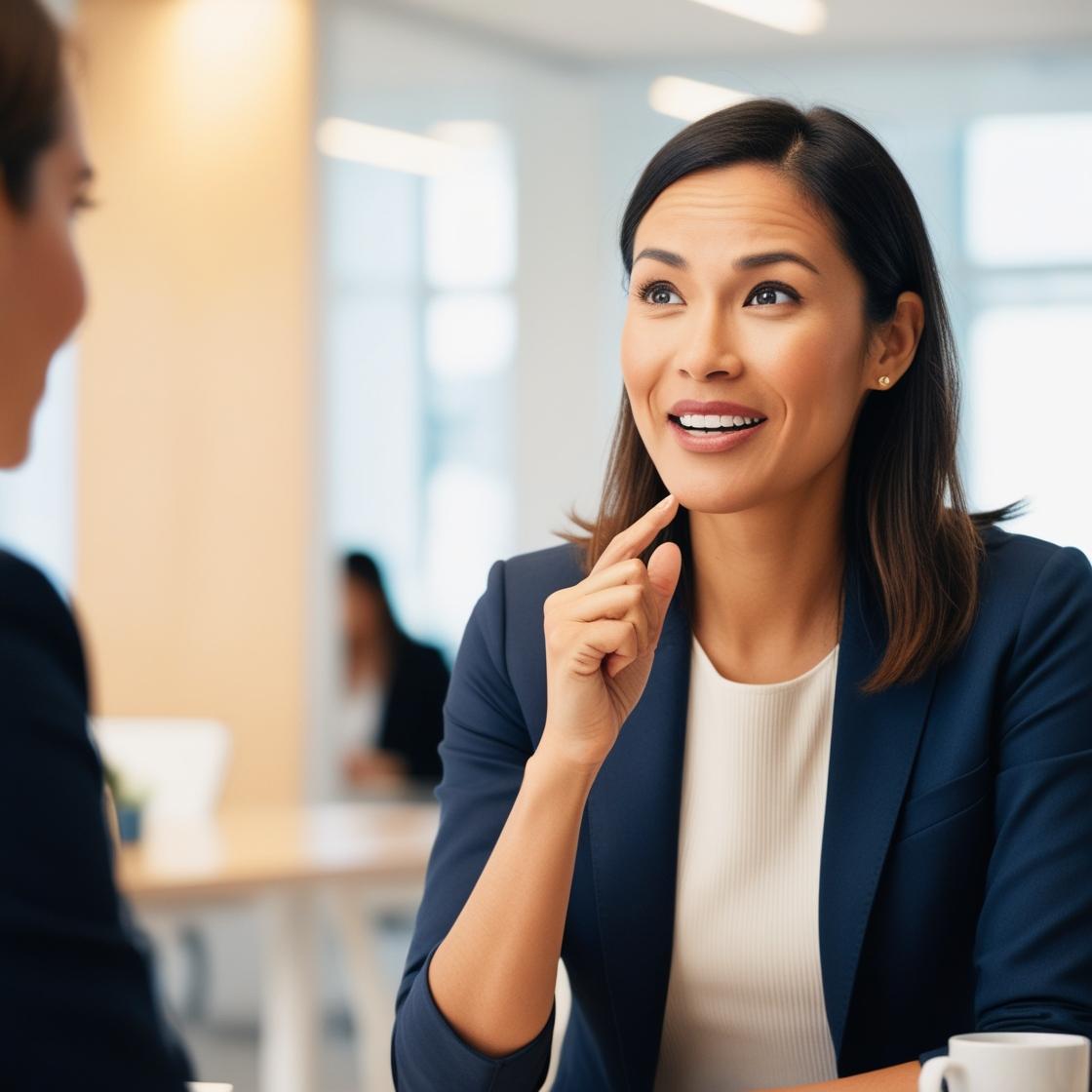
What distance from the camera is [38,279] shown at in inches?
37.1

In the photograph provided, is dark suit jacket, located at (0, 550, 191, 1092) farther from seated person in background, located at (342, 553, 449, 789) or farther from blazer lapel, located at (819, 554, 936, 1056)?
seated person in background, located at (342, 553, 449, 789)

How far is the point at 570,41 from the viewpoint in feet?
22.4

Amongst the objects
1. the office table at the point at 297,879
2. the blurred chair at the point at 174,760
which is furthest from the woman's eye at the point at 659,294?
the blurred chair at the point at 174,760

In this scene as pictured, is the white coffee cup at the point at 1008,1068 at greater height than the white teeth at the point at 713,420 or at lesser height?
lesser

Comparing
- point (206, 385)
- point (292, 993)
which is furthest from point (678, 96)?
point (292, 993)

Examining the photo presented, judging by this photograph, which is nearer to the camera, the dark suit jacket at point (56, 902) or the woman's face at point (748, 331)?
the dark suit jacket at point (56, 902)

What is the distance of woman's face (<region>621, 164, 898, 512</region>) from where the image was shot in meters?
1.62

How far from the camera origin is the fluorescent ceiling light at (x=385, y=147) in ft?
20.7

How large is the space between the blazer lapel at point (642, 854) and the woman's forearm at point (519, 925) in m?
0.11

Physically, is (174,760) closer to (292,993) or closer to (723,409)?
(292,993)

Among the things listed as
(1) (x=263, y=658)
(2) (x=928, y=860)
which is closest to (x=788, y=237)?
(2) (x=928, y=860)

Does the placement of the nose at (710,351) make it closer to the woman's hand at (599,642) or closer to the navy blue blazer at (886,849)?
the woman's hand at (599,642)

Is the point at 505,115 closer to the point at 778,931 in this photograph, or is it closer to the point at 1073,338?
the point at 1073,338

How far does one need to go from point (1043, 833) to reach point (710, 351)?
1.84 feet
